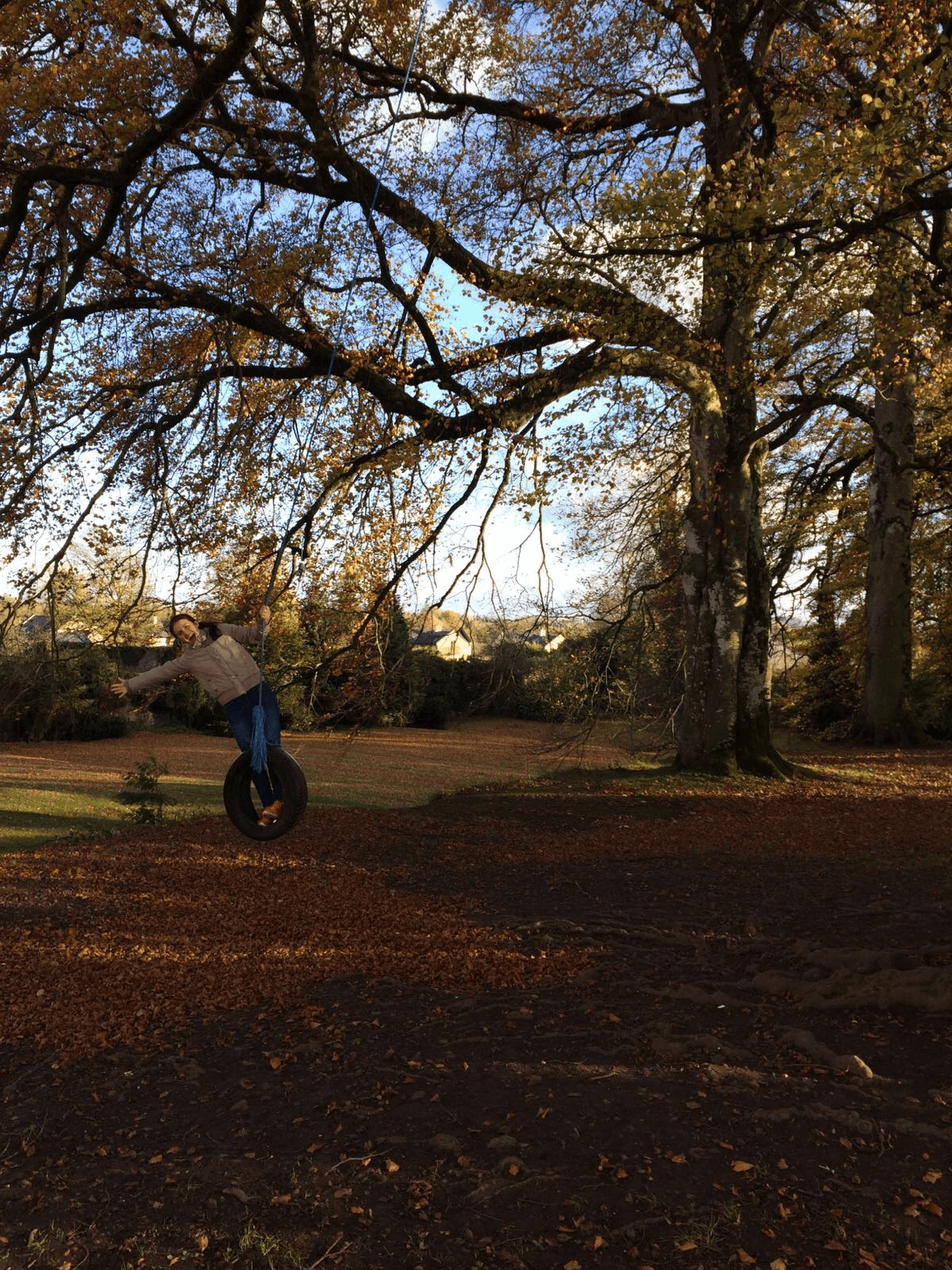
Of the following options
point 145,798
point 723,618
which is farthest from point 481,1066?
point 723,618

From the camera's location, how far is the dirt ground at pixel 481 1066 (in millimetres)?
3264

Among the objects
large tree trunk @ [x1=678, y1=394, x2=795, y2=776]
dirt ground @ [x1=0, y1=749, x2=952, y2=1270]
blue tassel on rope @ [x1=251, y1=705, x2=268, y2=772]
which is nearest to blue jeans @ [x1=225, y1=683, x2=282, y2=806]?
blue tassel on rope @ [x1=251, y1=705, x2=268, y2=772]

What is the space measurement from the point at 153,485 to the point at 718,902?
280 inches

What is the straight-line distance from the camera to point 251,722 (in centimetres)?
623

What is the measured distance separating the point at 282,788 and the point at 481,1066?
2243 millimetres

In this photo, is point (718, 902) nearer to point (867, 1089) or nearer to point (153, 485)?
point (867, 1089)

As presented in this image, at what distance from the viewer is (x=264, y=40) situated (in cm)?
1207

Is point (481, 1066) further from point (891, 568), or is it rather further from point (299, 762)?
point (299, 762)

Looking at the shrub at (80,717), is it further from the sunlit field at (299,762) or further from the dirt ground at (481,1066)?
the dirt ground at (481,1066)

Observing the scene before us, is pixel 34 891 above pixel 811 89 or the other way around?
the other way around

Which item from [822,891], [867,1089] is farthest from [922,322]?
[867,1089]

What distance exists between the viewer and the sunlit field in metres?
13.3

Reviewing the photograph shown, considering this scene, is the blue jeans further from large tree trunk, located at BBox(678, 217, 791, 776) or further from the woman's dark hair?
large tree trunk, located at BBox(678, 217, 791, 776)

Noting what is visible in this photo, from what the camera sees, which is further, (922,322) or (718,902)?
(922,322)
